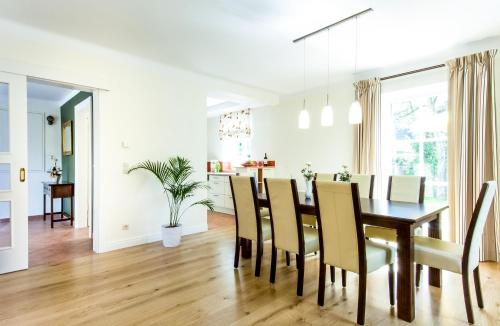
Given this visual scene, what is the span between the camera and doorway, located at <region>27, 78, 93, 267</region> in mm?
3889

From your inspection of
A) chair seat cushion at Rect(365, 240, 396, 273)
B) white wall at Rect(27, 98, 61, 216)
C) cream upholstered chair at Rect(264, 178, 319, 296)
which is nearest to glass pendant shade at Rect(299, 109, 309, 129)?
cream upholstered chair at Rect(264, 178, 319, 296)

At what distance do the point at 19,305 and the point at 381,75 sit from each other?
197 inches

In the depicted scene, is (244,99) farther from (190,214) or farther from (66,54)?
(66,54)

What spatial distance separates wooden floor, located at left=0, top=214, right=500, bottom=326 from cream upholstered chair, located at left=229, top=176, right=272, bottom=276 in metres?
0.34

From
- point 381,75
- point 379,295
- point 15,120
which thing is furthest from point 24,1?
point 381,75

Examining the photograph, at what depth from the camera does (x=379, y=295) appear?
243cm

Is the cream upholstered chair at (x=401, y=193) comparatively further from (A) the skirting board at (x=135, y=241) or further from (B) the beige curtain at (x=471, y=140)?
(A) the skirting board at (x=135, y=241)

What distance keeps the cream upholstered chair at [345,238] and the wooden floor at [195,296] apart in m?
0.25

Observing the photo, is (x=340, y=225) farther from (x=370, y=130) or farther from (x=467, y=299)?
(x=370, y=130)

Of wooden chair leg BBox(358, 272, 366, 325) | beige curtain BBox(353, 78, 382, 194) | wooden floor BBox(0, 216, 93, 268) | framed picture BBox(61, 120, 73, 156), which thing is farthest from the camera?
framed picture BBox(61, 120, 73, 156)

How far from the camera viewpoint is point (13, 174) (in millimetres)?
2936

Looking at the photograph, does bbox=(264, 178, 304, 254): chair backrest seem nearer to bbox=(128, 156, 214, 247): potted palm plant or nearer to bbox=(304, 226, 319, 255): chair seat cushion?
bbox=(304, 226, 319, 255): chair seat cushion

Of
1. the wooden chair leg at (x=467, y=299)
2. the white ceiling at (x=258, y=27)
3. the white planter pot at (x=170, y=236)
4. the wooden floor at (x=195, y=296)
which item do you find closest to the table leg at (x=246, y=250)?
the wooden floor at (x=195, y=296)

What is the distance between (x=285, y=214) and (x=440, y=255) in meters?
1.20
